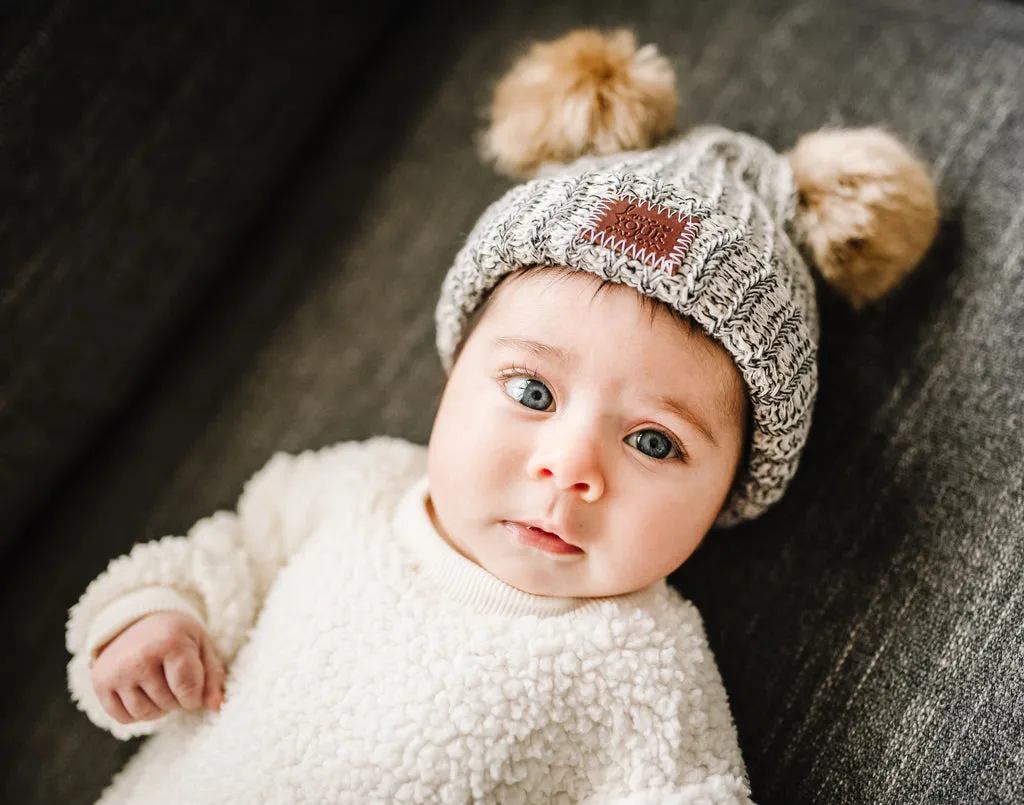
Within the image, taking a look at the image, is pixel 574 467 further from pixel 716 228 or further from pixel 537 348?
pixel 716 228

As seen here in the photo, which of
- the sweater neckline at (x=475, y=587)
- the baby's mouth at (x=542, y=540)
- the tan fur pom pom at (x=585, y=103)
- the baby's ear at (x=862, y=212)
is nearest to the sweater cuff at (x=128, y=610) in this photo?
the sweater neckline at (x=475, y=587)

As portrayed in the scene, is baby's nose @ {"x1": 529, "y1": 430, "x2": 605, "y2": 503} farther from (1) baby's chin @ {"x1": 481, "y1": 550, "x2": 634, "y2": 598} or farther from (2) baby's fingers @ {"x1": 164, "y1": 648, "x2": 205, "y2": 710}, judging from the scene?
(2) baby's fingers @ {"x1": 164, "y1": 648, "x2": 205, "y2": 710}

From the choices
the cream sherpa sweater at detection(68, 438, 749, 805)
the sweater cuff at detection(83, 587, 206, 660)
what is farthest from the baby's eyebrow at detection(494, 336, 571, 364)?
the sweater cuff at detection(83, 587, 206, 660)

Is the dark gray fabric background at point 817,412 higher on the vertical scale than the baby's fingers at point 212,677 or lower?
higher

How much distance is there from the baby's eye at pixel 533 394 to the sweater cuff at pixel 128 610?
16.8 inches

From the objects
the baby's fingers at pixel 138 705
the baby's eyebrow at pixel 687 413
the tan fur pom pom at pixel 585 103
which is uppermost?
the tan fur pom pom at pixel 585 103

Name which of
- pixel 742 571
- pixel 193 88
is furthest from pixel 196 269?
pixel 742 571

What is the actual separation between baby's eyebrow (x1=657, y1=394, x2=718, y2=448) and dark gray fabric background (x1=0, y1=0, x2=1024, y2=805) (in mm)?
223

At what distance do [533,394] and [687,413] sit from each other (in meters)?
0.15

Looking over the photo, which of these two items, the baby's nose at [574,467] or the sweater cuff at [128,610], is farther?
the sweater cuff at [128,610]

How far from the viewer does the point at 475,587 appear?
804mm

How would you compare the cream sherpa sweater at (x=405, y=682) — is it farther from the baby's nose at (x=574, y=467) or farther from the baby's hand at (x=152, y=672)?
the baby's nose at (x=574, y=467)

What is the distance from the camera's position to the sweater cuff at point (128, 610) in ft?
2.74

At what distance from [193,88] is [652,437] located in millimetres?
672
